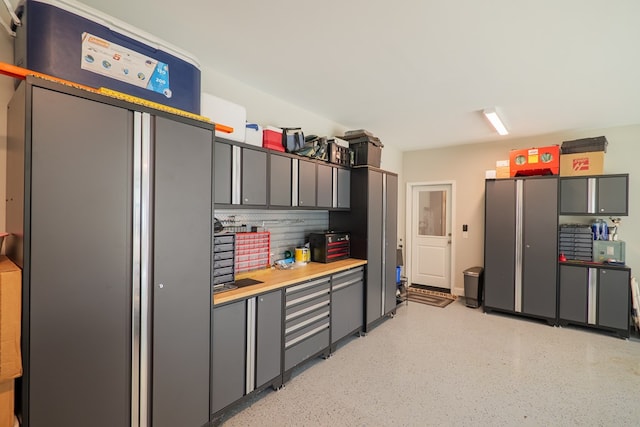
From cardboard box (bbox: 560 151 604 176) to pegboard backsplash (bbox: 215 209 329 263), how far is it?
3580mm

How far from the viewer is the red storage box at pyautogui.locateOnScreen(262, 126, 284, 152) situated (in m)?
2.90

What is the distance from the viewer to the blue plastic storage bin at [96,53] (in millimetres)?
1480

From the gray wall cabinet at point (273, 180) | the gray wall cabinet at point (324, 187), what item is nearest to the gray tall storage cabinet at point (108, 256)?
the gray wall cabinet at point (273, 180)

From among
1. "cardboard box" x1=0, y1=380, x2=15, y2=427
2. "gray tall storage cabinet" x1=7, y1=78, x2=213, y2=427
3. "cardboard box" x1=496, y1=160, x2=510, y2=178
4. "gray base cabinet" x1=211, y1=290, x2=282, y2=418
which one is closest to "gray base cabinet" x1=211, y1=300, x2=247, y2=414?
"gray base cabinet" x1=211, y1=290, x2=282, y2=418

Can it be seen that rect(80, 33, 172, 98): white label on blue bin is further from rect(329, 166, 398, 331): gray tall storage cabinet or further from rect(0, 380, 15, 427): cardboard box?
rect(329, 166, 398, 331): gray tall storage cabinet

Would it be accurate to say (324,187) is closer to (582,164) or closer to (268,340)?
(268,340)

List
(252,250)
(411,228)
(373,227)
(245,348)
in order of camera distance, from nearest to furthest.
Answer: (245,348) < (252,250) < (373,227) < (411,228)

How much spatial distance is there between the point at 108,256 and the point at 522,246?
5.05 m

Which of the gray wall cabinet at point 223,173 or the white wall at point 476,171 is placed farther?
the white wall at point 476,171

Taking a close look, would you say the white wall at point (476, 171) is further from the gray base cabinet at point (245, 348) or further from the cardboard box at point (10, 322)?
the cardboard box at point (10, 322)

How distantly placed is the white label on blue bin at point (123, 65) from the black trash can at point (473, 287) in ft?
16.3

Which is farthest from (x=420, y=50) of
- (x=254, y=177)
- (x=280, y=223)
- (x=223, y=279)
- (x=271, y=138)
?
(x=223, y=279)

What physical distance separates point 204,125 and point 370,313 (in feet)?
9.98

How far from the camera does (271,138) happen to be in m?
2.93
